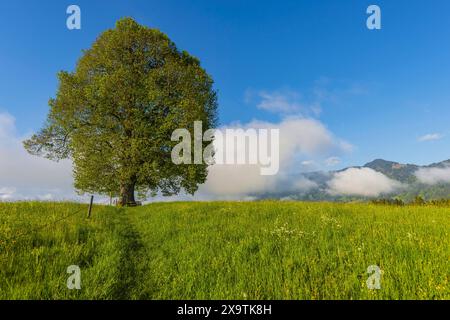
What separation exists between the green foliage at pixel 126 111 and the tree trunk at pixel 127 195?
0.15 meters

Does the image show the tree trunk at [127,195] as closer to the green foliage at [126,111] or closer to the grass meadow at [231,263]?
the green foliage at [126,111]

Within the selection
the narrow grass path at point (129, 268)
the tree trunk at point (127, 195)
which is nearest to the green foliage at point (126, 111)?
the tree trunk at point (127, 195)

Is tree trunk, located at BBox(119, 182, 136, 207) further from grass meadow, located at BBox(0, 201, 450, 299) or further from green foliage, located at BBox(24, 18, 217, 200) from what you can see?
grass meadow, located at BBox(0, 201, 450, 299)

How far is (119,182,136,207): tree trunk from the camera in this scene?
32.5 m

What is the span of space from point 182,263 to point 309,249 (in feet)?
10.8

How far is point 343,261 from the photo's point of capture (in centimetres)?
729

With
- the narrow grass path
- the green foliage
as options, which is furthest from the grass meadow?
the green foliage

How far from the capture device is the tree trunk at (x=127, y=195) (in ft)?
107

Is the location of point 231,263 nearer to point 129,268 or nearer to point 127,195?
point 129,268

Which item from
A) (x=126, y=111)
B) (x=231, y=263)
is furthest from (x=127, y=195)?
(x=231, y=263)

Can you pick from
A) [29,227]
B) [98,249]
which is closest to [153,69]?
[29,227]

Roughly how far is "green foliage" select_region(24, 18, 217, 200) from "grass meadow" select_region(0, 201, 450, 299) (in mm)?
19759

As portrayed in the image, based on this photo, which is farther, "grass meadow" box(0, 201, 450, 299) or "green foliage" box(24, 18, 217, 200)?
"green foliage" box(24, 18, 217, 200)
